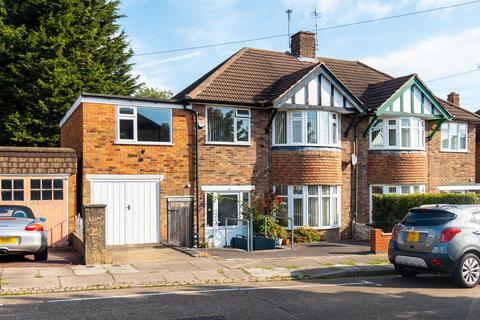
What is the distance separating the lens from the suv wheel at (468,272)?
9938 millimetres

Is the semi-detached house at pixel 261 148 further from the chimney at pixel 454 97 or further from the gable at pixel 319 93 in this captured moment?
the chimney at pixel 454 97

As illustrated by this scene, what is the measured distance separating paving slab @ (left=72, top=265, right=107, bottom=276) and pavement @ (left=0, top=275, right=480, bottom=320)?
1.70 metres

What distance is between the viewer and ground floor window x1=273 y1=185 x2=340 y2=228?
62.1ft

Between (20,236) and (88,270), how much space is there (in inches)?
74.6

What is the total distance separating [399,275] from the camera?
38.5 feet

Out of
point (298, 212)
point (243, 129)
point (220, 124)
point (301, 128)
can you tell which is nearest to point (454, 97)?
point (301, 128)

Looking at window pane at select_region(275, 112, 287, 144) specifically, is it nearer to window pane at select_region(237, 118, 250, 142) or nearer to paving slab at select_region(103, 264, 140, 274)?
window pane at select_region(237, 118, 250, 142)

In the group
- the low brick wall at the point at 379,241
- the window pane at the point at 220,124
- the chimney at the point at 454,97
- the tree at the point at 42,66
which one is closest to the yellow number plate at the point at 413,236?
the low brick wall at the point at 379,241

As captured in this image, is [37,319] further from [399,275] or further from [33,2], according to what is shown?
[33,2]

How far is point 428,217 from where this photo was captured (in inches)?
422

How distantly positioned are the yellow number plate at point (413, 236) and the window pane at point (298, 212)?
8328mm

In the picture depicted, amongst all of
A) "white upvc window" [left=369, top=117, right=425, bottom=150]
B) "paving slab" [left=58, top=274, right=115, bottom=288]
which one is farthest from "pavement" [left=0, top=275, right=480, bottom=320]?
"white upvc window" [left=369, top=117, right=425, bottom=150]

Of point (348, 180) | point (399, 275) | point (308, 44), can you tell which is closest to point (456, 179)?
point (348, 180)

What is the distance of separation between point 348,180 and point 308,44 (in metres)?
6.84
